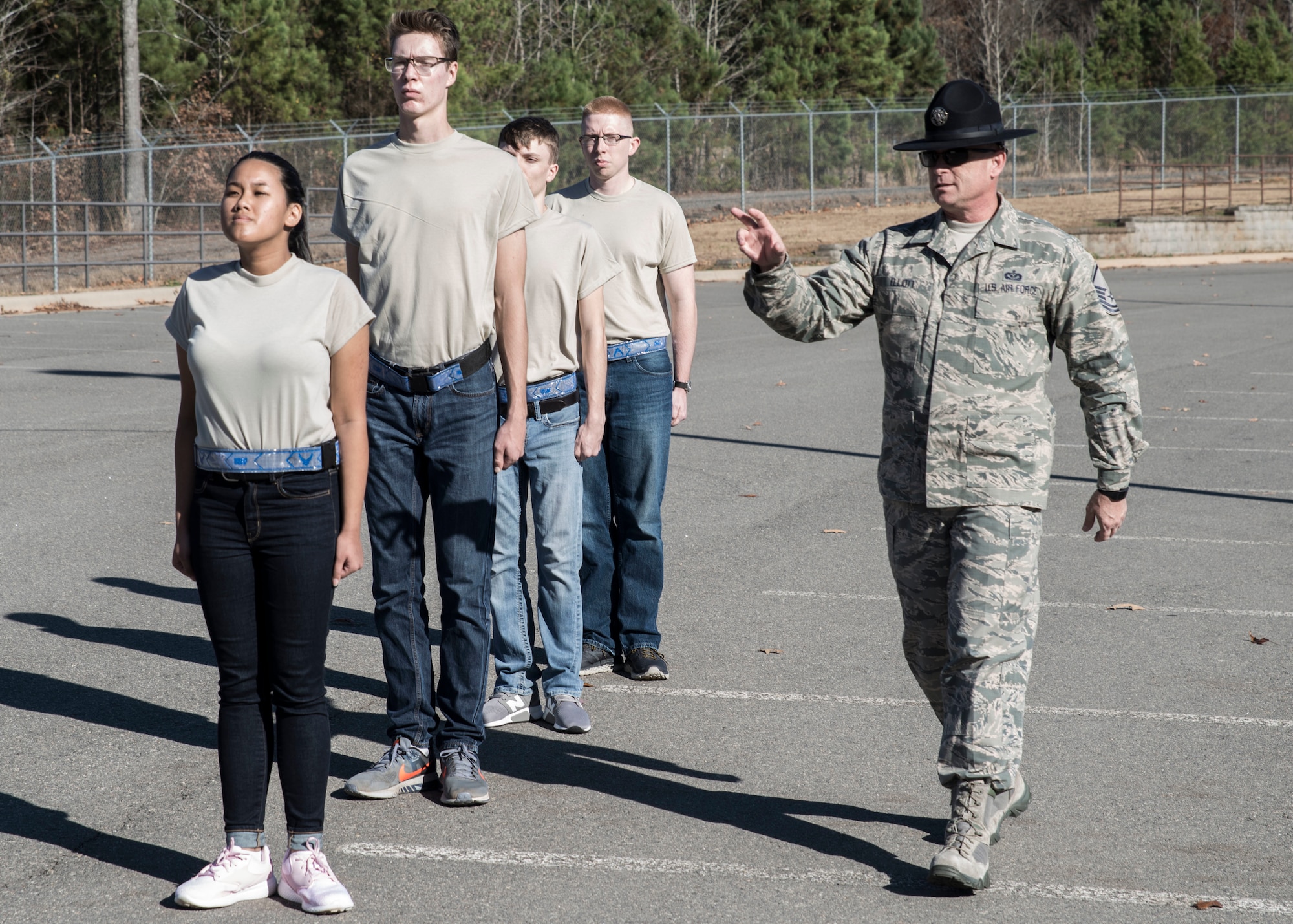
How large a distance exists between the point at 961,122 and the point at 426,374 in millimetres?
1616

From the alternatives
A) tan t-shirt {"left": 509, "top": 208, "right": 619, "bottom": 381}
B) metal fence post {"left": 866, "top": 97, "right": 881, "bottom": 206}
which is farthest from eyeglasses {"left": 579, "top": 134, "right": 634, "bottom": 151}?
metal fence post {"left": 866, "top": 97, "right": 881, "bottom": 206}

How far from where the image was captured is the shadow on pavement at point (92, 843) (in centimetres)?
393

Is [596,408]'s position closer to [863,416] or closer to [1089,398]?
[1089,398]

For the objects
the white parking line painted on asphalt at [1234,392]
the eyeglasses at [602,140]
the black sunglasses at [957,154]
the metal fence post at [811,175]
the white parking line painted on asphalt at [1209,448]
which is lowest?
the white parking line painted on asphalt at [1209,448]

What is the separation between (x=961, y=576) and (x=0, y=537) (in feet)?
19.5

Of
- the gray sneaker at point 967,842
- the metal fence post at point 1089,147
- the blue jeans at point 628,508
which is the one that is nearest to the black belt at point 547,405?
the blue jeans at point 628,508

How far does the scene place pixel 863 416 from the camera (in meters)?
12.2

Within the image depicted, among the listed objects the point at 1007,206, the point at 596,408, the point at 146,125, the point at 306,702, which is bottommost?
the point at 306,702

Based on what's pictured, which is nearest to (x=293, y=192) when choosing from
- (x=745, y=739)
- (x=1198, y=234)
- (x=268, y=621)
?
(x=268, y=621)

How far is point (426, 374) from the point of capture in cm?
415

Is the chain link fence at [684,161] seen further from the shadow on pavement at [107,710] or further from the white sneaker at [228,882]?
the white sneaker at [228,882]

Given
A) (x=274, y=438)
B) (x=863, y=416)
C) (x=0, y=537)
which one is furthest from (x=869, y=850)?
(x=863, y=416)

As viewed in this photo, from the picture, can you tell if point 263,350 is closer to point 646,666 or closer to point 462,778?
point 462,778

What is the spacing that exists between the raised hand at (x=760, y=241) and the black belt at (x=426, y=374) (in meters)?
0.87
